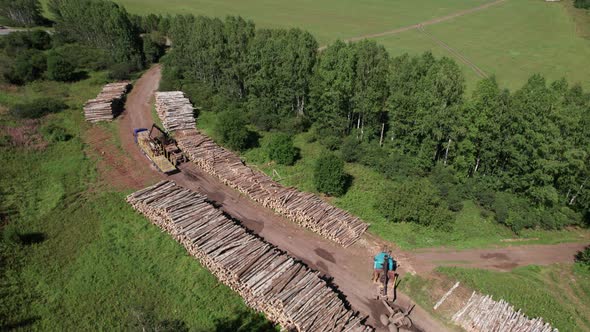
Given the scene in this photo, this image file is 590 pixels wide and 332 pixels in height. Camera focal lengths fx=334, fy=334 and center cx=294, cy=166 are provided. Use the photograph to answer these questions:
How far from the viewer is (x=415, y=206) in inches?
1005

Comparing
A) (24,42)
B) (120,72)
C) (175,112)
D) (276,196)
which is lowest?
(276,196)

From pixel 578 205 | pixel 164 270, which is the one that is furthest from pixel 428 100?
pixel 164 270

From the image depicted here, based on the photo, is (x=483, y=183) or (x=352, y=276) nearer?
(x=352, y=276)

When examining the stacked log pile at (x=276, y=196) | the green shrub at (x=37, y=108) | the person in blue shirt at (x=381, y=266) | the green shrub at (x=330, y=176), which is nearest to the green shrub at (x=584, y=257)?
the person in blue shirt at (x=381, y=266)

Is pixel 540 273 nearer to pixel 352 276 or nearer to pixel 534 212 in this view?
pixel 534 212

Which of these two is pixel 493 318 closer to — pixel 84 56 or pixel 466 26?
pixel 84 56

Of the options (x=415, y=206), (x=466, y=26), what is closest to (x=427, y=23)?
(x=466, y=26)

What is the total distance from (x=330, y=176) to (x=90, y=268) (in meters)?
18.3

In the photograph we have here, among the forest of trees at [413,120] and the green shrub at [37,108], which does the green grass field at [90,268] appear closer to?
the green shrub at [37,108]

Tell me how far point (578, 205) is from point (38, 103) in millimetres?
56773

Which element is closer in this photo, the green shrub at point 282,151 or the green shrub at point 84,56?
the green shrub at point 282,151

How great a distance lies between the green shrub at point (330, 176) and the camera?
92.1ft

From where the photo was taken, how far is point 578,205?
1075 inches

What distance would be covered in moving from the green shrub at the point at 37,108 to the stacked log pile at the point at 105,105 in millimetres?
3753
